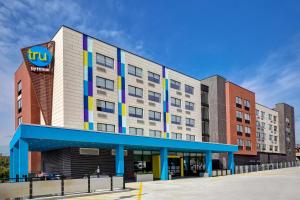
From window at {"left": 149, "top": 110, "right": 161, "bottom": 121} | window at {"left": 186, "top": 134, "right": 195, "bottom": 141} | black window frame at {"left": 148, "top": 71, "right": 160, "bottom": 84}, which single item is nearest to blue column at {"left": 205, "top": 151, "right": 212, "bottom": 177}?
window at {"left": 186, "top": 134, "right": 195, "bottom": 141}

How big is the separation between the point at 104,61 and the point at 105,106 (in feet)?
16.5

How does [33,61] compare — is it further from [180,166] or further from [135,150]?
[180,166]

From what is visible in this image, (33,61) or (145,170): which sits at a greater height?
(33,61)

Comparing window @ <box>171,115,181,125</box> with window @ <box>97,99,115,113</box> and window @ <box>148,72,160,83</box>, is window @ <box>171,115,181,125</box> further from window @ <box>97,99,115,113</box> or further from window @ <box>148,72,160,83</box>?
window @ <box>97,99,115,113</box>

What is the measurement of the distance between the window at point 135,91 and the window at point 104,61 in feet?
12.1

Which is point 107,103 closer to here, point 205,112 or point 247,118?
point 205,112

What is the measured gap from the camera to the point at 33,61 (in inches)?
1273

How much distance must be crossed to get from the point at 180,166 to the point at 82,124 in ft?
60.3

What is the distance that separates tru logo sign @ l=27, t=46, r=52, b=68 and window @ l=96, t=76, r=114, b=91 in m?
5.40

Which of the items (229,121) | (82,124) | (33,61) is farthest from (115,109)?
(229,121)

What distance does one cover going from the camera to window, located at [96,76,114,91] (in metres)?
35.1

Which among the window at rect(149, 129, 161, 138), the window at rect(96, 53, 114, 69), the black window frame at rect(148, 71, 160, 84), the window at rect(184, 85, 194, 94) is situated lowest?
the window at rect(149, 129, 161, 138)

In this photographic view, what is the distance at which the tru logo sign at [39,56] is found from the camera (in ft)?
106

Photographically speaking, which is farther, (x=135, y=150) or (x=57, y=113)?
(x=135, y=150)
